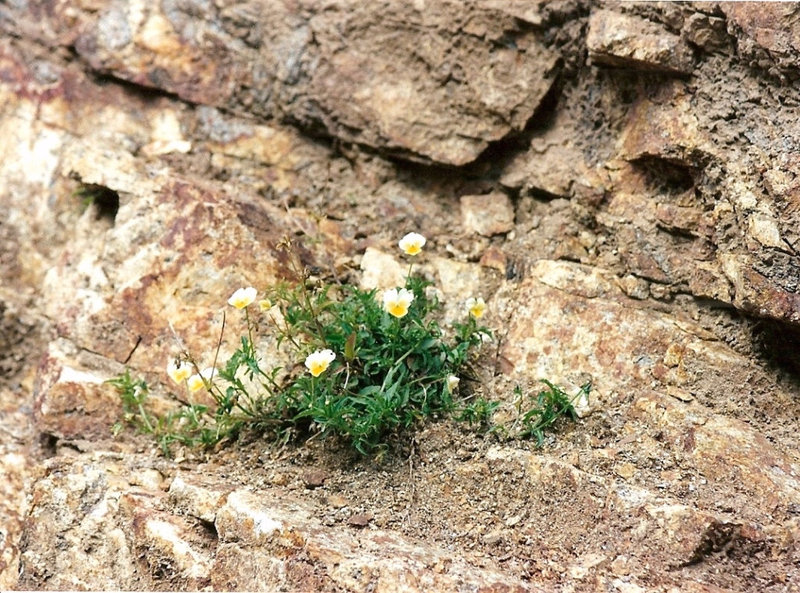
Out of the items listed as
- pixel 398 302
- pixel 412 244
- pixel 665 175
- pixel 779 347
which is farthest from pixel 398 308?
pixel 779 347

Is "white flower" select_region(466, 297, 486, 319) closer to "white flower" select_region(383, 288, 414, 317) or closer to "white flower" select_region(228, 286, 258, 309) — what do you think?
"white flower" select_region(383, 288, 414, 317)

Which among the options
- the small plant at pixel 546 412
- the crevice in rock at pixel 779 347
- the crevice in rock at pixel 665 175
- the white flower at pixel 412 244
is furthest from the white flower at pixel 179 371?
the crevice in rock at pixel 779 347

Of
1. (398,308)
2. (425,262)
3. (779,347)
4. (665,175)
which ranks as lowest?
(398,308)

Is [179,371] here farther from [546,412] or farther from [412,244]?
[546,412]

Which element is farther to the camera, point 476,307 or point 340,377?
point 476,307

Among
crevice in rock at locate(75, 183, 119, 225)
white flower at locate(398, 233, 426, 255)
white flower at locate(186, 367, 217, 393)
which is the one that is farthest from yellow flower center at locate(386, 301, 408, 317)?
crevice in rock at locate(75, 183, 119, 225)

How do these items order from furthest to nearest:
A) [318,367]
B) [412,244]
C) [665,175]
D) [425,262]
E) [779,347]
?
[425,262]
[665,175]
[412,244]
[779,347]
[318,367]

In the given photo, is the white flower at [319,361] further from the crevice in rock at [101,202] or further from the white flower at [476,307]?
the crevice in rock at [101,202]
